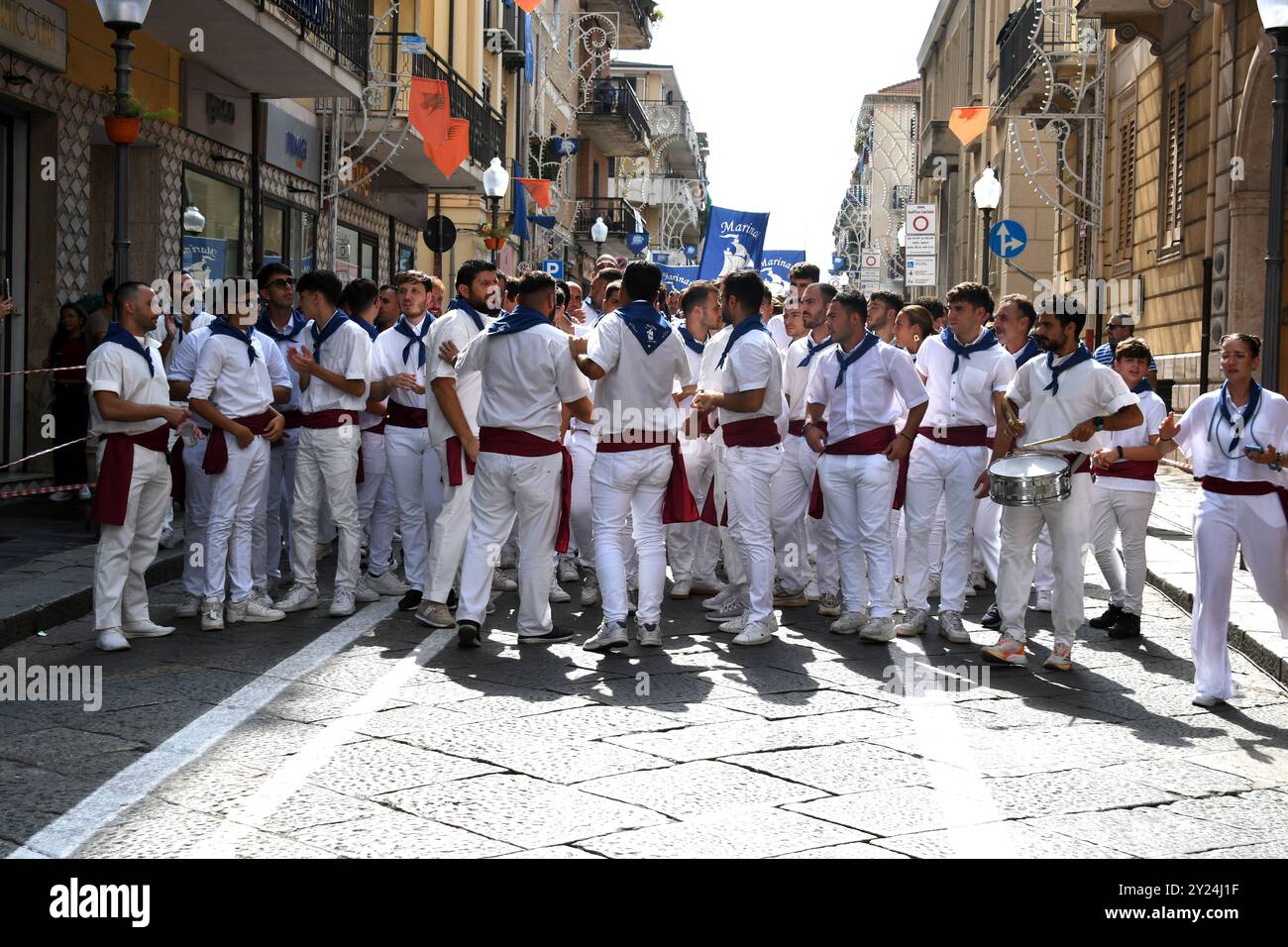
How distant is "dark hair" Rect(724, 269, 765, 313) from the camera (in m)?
8.62

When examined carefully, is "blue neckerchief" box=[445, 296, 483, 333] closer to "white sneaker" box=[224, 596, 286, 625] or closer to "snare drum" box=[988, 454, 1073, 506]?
"white sneaker" box=[224, 596, 286, 625]

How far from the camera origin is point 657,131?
72312 mm

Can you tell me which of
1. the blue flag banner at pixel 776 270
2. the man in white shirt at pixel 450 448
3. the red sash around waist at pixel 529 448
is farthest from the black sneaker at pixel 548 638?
the blue flag banner at pixel 776 270

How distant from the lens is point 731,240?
2119 cm

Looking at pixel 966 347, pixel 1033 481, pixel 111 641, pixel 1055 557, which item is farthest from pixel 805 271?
pixel 111 641

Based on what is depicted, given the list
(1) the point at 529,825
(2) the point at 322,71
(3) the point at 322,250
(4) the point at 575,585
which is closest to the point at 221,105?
(2) the point at 322,71

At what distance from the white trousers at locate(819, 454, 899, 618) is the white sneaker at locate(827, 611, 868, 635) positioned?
0.12 feet

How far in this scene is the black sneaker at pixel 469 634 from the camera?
8.16 meters

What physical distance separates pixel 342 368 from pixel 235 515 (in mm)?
1090

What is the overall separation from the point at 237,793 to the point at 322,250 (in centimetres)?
1828

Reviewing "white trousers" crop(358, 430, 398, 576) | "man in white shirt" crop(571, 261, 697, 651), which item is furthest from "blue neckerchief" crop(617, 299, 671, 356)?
"white trousers" crop(358, 430, 398, 576)

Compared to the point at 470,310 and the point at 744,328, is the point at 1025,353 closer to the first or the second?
the point at 744,328

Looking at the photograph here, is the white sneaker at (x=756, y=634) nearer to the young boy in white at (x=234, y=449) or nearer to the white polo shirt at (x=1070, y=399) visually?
the white polo shirt at (x=1070, y=399)

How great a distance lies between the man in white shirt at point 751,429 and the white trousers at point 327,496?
7.22 ft
